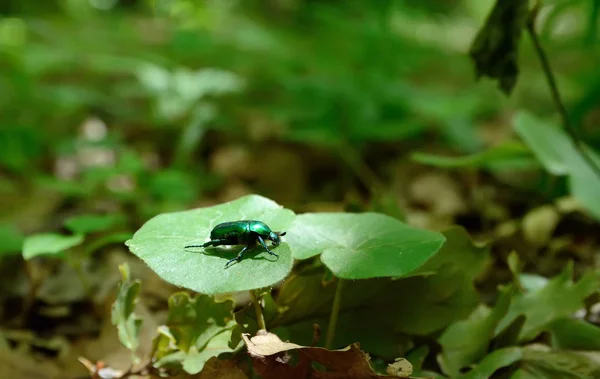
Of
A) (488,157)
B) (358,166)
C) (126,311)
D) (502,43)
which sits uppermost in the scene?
(502,43)

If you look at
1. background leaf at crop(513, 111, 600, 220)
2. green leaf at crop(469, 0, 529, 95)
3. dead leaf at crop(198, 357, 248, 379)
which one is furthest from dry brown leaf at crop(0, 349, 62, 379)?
background leaf at crop(513, 111, 600, 220)

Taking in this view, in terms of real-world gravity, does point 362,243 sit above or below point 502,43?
below

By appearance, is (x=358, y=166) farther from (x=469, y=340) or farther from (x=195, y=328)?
(x=195, y=328)

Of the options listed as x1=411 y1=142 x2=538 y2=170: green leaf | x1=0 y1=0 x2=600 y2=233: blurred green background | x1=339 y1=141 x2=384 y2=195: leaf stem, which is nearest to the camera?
x1=411 y1=142 x2=538 y2=170: green leaf

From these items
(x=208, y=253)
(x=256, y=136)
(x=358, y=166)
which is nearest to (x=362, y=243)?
(x=208, y=253)

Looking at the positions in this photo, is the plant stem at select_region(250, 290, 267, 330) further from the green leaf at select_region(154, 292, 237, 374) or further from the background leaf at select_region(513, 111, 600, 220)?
the background leaf at select_region(513, 111, 600, 220)

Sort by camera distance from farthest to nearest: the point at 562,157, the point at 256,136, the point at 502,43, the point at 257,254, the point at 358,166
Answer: the point at 256,136, the point at 358,166, the point at 562,157, the point at 502,43, the point at 257,254

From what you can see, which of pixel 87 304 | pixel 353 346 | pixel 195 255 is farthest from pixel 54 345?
pixel 353 346

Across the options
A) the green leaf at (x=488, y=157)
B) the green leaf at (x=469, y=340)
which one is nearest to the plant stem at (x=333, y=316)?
the green leaf at (x=469, y=340)
